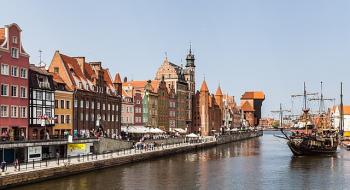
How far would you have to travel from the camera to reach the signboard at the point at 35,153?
64.7 meters

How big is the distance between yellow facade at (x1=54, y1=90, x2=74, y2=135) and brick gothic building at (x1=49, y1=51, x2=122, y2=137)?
A: 53.9 inches

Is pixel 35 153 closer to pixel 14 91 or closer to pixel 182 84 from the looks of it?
pixel 14 91

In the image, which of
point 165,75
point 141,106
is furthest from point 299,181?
point 165,75

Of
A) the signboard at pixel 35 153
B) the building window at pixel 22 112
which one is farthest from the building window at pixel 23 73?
the signboard at pixel 35 153

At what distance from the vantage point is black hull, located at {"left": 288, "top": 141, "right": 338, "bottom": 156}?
112 meters

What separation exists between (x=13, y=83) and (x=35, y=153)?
10.5 meters

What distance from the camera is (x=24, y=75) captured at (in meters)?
71.0

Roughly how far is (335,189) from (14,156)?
40.0 metres

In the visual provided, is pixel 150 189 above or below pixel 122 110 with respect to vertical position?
below

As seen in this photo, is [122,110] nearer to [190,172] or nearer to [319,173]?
[190,172]

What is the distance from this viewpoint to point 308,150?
113312 millimetres

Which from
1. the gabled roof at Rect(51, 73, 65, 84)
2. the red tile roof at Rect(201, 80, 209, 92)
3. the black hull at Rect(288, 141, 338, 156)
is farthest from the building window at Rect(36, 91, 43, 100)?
the red tile roof at Rect(201, 80, 209, 92)

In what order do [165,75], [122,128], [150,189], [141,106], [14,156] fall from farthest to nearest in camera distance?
[165,75], [141,106], [122,128], [14,156], [150,189]

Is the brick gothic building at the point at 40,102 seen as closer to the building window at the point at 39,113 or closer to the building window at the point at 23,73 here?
the building window at the point at 39,113
